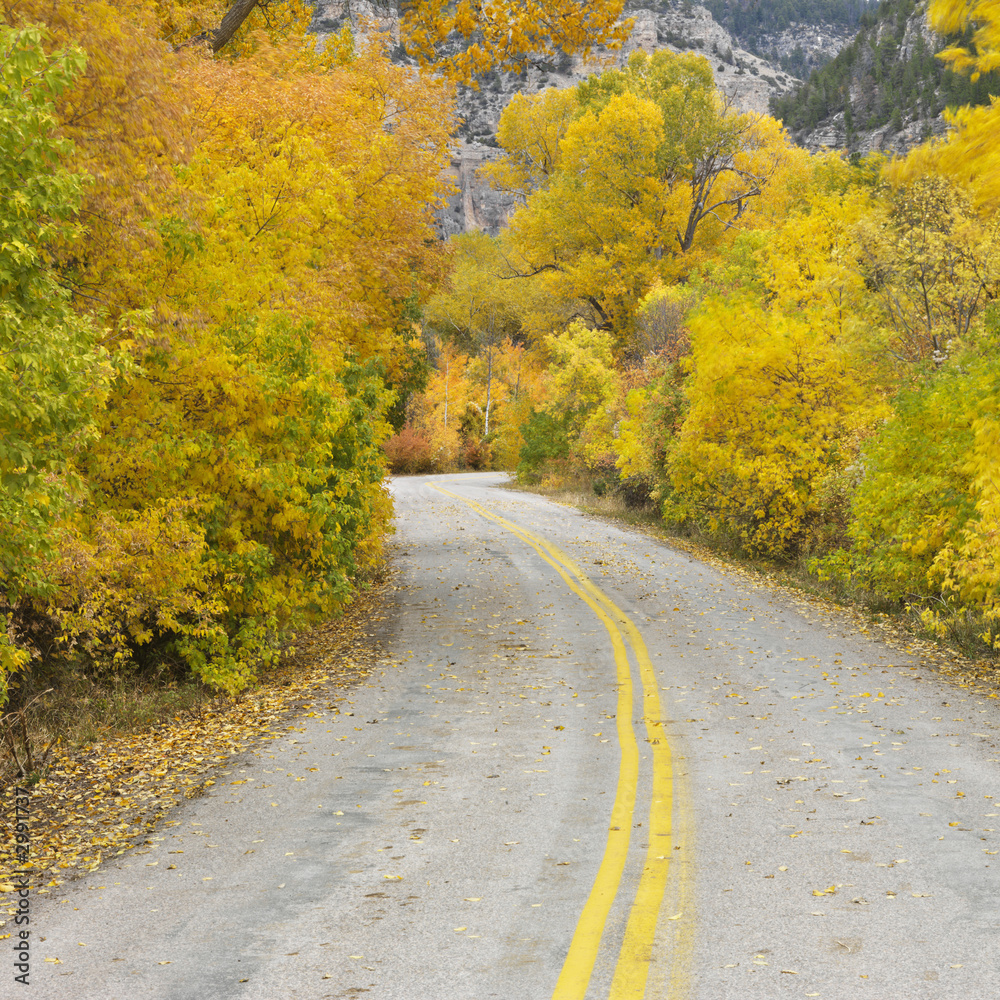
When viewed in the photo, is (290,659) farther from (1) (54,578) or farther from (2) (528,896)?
(2) (528,896)

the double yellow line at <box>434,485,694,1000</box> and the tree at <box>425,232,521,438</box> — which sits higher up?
the tree at <box>425,232,521,438</box>

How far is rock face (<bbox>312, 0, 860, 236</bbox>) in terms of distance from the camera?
347 feet

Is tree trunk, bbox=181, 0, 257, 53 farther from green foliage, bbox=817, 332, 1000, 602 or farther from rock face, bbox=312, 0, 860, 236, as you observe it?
rock face, bbox=312, 0, 860, 236

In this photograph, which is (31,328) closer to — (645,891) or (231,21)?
(645,891)

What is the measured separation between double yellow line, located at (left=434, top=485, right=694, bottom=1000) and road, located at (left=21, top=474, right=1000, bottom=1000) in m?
0.02

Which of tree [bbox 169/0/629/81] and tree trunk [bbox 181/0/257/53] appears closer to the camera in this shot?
tree trunk [bbox 181/0/257/53]

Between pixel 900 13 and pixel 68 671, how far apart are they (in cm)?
10410

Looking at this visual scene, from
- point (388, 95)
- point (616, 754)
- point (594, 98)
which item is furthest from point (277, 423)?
point (594, 98)

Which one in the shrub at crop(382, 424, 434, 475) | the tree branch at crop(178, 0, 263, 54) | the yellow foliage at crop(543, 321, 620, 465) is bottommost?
the shrub at crop(382, 424, 434, 475)

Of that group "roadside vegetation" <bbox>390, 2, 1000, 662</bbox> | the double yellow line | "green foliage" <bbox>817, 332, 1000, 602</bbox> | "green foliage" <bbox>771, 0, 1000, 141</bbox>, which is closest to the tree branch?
"roadside vegetation" <bbox>390, 2, 1000, 662</bbox>

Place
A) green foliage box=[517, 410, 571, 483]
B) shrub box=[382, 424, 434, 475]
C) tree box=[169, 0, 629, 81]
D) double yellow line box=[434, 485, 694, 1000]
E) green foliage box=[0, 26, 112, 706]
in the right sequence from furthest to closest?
1. shrub box=[382, 424, 434, 475]
2. green foliage box=[517, 410, 571, 483]
3. tree box=[169, 0, 629, 81]
4. green foliage box=[0, 26, 112, 706]
5. double yellow line box=[434, 485, 694, 1000]

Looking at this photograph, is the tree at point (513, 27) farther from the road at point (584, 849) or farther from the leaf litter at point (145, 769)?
the road at point (584, 849)

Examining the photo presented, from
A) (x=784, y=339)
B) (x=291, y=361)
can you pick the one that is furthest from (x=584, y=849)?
(x=784, y=339)

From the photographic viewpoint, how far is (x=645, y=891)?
5.12 m
